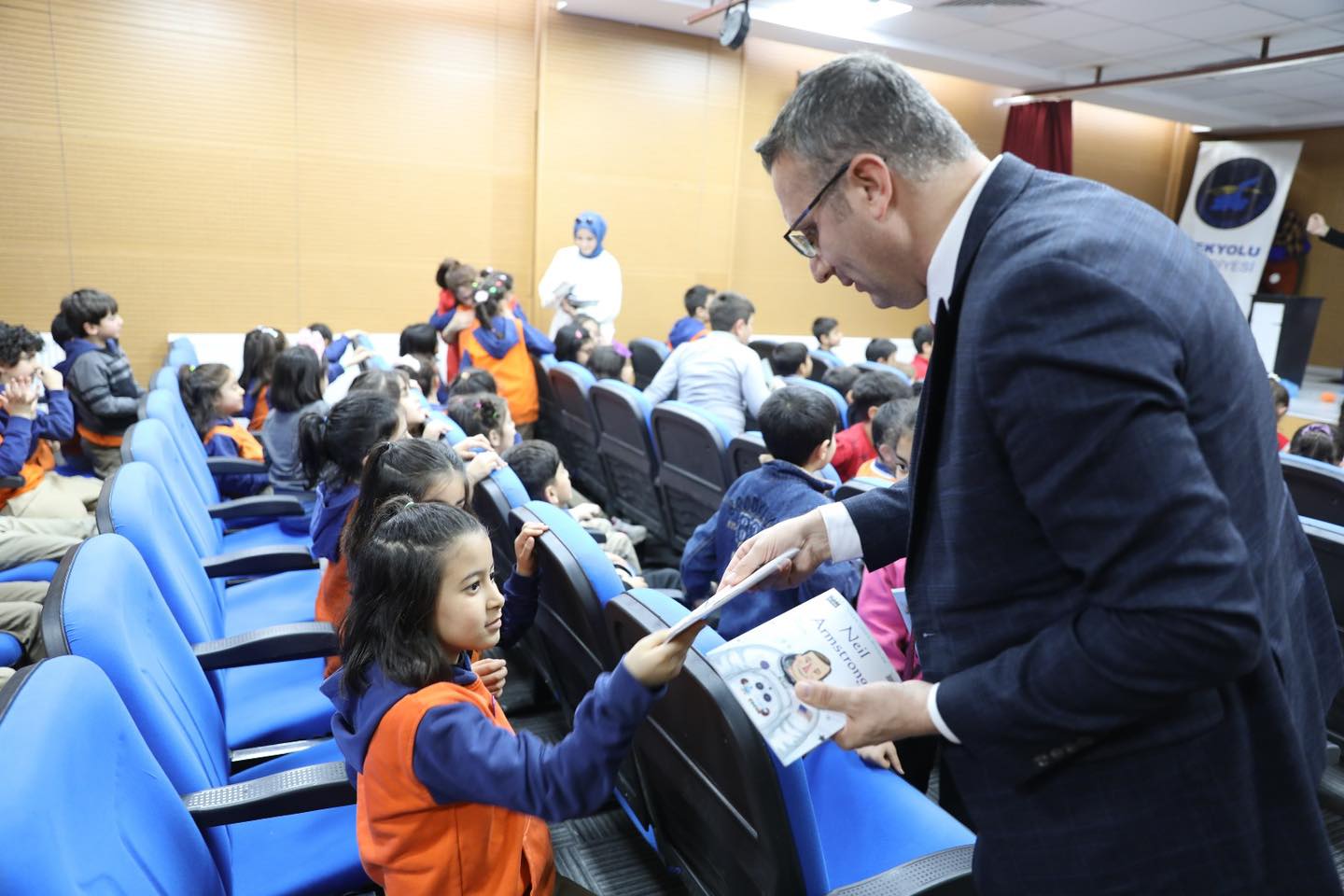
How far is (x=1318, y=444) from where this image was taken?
315 centimetres

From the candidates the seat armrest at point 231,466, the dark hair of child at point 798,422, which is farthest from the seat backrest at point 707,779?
the seat armrest at point 231,466

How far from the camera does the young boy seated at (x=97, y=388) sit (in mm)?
3844

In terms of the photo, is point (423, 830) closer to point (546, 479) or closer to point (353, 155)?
point (546, 479)

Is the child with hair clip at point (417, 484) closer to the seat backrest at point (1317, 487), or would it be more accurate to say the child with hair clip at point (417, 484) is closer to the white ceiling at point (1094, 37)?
the seat backrest at point (1317, 487)

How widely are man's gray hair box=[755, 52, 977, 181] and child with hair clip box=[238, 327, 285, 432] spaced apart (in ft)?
12.8

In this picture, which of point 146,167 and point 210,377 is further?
point 146,167

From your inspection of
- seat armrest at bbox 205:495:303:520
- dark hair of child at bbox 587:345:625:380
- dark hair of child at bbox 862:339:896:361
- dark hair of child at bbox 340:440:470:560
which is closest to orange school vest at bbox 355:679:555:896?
dark hair of child at bbox 340:440:470:560

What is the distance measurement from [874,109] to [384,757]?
999mm

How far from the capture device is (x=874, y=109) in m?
0.83

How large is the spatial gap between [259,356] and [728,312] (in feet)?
7.99

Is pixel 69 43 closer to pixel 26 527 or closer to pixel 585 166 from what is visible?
pixel 585 166

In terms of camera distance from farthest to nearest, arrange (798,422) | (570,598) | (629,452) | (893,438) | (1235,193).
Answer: (1235,193)
(629,452)
(893,438)
(798,422)
(570,598)

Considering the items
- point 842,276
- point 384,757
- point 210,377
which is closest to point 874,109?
point 842,276

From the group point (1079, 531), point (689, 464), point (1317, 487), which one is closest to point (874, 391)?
point (689, 464)
